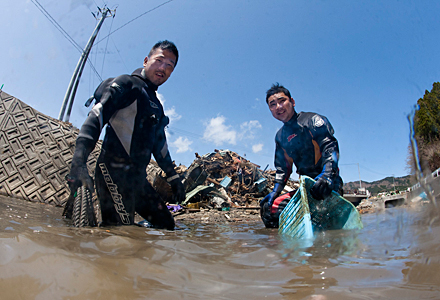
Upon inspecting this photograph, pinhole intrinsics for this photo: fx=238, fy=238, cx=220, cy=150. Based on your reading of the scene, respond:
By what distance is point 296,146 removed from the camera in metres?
Answer: 3.22

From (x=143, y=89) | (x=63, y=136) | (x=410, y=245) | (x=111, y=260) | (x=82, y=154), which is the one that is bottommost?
(x=410, y=245)

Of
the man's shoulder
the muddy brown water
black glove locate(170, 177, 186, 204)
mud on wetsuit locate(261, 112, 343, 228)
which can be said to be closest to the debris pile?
mud on wetsuit locate(261, 112, 343, 228)

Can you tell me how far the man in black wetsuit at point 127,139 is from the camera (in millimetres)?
2158

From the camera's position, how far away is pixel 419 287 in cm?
72

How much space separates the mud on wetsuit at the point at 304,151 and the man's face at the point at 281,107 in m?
0.08

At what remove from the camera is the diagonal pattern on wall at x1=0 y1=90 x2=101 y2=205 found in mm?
4613

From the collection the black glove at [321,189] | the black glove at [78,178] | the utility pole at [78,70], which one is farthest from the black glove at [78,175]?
the utility pole at [78,70]

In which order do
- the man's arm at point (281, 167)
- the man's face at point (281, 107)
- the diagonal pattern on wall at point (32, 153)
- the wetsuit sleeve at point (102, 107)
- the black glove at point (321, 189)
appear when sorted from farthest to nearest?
the diagonal pattern on wall at point (32, 153) → the man's arm at point (281, 167) → the man's face at point (281, 107) → the black glove at point (321, 189) → the wetsuit sleeve at point (102, 107)

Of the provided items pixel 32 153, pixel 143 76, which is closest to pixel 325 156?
pixel 143 76

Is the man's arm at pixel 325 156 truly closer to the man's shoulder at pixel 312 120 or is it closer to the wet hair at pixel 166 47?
the man's shoulder at pixel 312 120

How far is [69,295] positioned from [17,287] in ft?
0.39

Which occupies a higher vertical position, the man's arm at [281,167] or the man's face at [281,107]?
the man's face at [281,107]

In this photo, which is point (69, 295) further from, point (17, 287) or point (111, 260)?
point (111, 260)

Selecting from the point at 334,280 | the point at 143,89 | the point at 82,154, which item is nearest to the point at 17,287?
the point at 334,280
